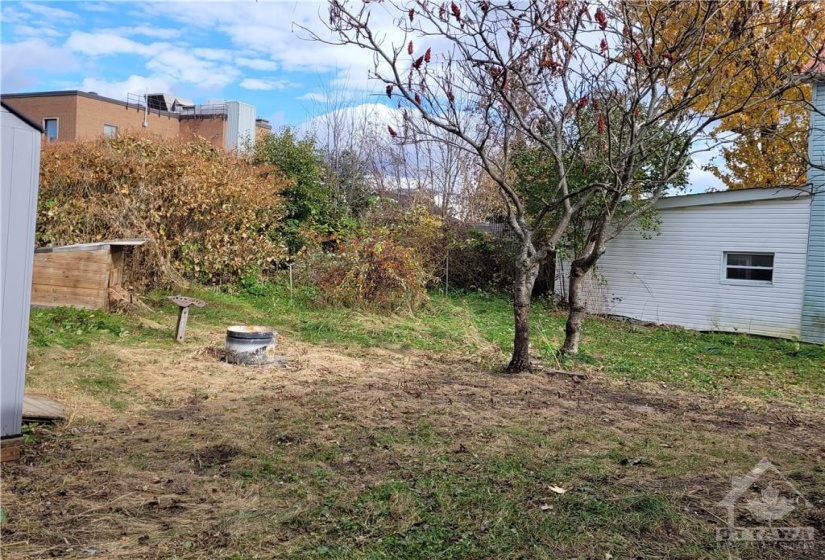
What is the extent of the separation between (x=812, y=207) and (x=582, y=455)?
962cm

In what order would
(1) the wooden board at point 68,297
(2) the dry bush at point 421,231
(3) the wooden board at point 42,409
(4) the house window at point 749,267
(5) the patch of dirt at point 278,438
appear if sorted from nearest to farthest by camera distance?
(5) the patch of dirt at point 278,438
(3) the wooden board at point 42,409
(1) the wooden board at point 68,297
(4) the house window at point 749,267
(2) the dry bush at point 421,231

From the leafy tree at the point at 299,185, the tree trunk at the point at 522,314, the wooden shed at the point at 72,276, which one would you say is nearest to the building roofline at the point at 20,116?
the tree trunk at the point at 522,314

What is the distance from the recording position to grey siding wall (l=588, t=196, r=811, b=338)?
1142 centimetres

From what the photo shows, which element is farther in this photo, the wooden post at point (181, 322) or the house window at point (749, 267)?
the house window at point (749, 267)

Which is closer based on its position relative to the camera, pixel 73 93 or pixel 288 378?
pixel 288 378

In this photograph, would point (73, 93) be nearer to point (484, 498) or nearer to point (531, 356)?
point (531, 356)

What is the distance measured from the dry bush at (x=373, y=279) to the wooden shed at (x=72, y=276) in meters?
3.78

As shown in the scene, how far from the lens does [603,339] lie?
10398mm

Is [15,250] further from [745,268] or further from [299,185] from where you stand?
[745,268]

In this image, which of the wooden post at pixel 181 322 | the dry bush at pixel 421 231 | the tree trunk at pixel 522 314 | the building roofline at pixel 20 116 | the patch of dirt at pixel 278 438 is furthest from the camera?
the dry bush at pixel 421 231

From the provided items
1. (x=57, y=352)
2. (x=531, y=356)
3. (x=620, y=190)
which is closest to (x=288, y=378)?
(x=57, y=352)

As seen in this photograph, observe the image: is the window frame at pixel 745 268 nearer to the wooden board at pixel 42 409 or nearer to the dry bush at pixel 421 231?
the dry bush at pixel 421 231

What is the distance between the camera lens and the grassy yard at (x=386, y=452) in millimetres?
2930
